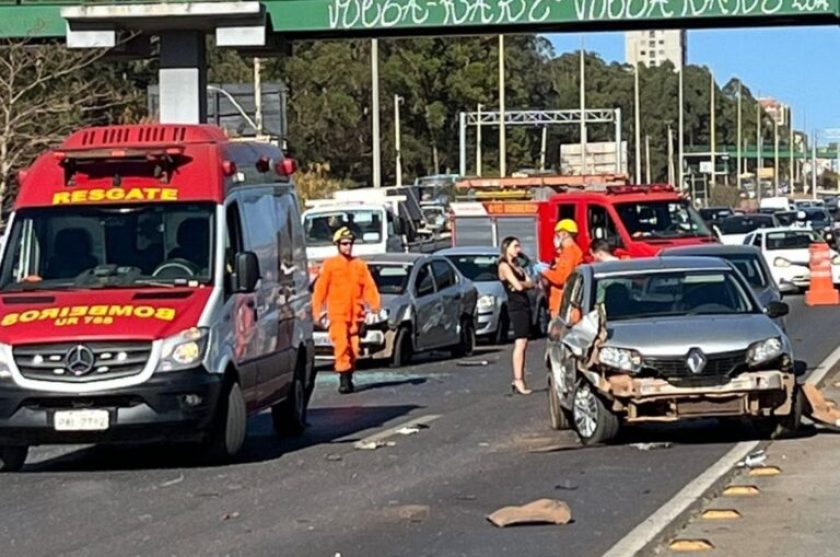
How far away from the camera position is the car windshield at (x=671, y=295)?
49.6 feet

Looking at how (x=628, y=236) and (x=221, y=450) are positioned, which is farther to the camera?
(x=628, y=236)

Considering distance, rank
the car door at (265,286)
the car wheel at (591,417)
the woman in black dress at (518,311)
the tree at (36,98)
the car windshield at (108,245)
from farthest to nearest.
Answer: the tree at (36,98) → the woman in black dress at (518,311) → the car door at (265,286) → the car wheel at (591,417) → the car windshield at (108,245)

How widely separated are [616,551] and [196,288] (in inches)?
215

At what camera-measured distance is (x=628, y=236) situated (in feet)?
101

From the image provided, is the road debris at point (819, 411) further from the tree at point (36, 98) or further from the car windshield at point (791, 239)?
the car windshield at point (791, 239)

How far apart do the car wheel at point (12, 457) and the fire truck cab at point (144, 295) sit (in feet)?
0.04

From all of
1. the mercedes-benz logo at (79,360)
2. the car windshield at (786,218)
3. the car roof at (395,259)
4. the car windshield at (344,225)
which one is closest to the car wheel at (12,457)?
the mercedes-benz logo at (79,360)

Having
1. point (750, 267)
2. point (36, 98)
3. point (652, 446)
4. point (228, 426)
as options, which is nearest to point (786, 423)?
point (652, 446)

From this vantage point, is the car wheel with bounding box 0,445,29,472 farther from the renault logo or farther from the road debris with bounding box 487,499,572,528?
the renault logo

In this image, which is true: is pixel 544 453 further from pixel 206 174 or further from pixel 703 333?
pixel 206 174

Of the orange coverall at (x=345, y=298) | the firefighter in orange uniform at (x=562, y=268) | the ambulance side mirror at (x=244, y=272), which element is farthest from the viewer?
the orange coverall at (x=345, y=298)

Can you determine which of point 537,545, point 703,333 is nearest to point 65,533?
point 537,545

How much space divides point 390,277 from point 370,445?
1087 centimetres

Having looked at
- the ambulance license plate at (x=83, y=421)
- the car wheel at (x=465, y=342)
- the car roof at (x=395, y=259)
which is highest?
the car roof at (x=395, y=259)
